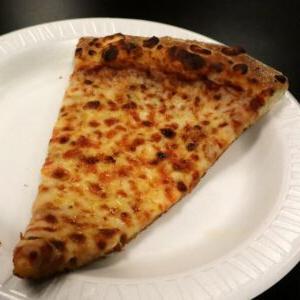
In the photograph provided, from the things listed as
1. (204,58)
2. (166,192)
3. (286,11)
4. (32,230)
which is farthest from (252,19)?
(32,230)

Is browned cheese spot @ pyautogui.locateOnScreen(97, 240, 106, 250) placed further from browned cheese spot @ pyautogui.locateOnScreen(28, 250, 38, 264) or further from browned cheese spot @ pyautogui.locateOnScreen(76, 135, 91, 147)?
browned cheese spot @ pyautogui.locateOnScreen(76, 135, 91, 147)

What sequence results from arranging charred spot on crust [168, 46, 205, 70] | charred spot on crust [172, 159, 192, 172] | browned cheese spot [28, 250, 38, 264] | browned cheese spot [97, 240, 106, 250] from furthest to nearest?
charred spot on crust [168, 46, 205, 70]
charred spot on crust [172, 159, 192, 172]
browned cheese spot [97, 240, 106, 250]
browned cheese spot [28, 250, 38, 264]

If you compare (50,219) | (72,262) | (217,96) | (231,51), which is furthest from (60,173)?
(231,51)

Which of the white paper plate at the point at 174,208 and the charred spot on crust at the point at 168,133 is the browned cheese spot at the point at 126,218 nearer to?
the white paper plate at the point at 174,208

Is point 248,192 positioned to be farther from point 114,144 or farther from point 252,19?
point 252,19

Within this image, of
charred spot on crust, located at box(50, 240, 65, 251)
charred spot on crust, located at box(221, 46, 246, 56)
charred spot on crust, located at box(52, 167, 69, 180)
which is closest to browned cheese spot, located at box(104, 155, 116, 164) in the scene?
charred spot on crust, located at box(52, 167, 69, 180)

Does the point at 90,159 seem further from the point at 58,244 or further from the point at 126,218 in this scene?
the point at 58,244

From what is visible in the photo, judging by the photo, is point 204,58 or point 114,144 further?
point 204,58
